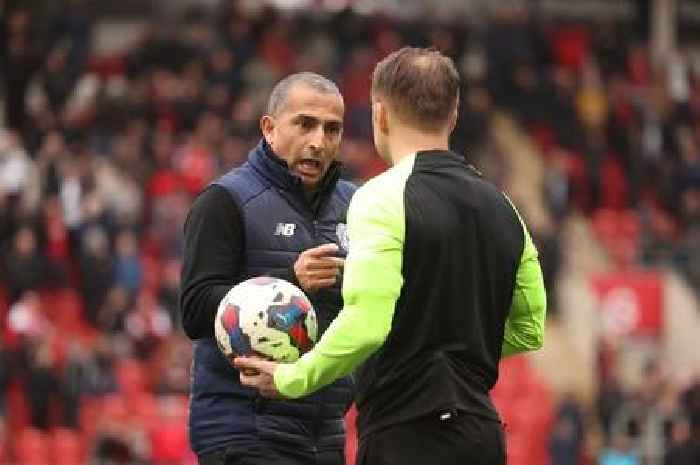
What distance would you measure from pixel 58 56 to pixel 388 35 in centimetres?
475

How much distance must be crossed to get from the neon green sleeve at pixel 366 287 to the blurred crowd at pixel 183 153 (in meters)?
10.1

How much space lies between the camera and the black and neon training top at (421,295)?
513 cm

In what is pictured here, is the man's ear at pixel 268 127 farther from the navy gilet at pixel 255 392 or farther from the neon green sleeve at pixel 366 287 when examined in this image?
the neon green sleeve at pixel 366 287

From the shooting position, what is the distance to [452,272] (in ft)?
17.3

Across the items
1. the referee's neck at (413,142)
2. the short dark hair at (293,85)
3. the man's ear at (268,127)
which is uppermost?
the short dark hair at (293,85)

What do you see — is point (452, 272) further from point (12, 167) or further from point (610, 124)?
point (610, 124)

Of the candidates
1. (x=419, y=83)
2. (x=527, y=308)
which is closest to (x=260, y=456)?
(x=527, y=308)

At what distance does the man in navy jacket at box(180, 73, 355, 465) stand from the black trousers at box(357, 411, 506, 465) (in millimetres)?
733

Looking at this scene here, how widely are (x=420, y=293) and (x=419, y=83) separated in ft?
1.93

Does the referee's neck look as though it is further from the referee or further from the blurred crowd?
the blurred crowd

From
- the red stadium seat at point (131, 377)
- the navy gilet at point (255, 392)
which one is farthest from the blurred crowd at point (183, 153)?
the navy gilet at point (255, 392)

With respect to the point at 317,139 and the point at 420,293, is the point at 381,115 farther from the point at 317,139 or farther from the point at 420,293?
the point at 317,139

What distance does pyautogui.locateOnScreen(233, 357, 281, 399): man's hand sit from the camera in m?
5.43

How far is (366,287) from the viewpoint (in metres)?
5.11
